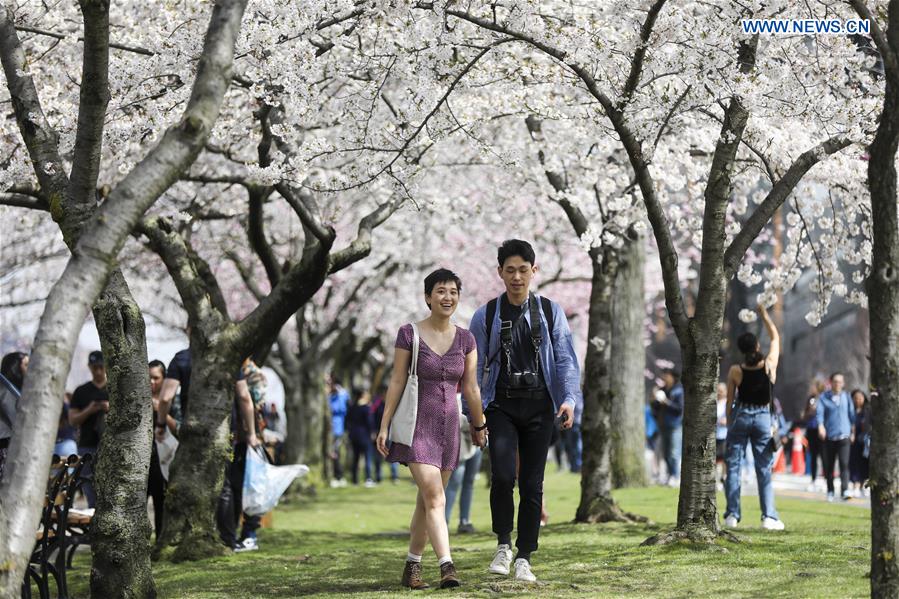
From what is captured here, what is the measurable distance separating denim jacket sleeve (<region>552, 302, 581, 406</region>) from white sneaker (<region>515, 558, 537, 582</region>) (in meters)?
1.04

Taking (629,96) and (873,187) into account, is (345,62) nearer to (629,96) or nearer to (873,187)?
(629,96)

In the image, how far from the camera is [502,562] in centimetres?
789

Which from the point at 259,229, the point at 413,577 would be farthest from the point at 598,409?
the point at 413,577

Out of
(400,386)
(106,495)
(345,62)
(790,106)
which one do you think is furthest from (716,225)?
(106,495)

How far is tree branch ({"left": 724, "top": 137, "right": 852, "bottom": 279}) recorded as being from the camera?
360 inches

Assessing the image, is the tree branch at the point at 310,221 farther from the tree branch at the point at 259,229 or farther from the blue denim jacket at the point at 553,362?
the blue denim jacket at the point at 553,362

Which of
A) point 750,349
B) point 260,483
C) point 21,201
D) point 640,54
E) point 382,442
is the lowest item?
point 260,483

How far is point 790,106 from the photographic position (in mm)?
9578

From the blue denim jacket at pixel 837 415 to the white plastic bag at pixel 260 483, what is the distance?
897 centimetres

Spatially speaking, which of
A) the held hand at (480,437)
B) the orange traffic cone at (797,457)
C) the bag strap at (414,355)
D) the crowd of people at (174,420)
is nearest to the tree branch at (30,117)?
the bag strap at (414,355)

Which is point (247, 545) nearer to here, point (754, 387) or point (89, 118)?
point (754, 387)

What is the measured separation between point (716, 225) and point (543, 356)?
2.28m

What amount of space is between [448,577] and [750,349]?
514 centimetres

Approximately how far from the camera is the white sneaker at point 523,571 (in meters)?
7.61
